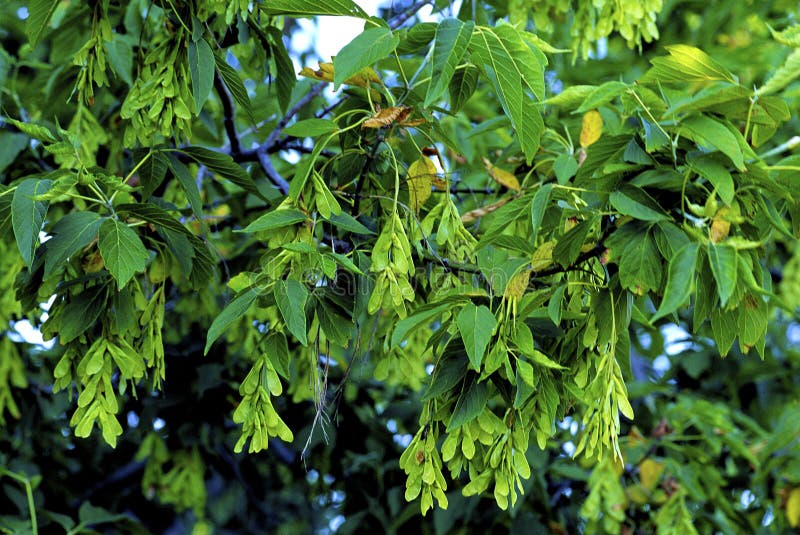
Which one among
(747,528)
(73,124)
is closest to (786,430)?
(747,528)

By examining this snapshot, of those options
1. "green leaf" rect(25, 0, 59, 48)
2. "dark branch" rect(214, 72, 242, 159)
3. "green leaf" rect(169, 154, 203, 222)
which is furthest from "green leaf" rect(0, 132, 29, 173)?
"green leaf" rect(169, 154, 203, 222)

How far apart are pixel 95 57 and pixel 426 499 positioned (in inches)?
38.5

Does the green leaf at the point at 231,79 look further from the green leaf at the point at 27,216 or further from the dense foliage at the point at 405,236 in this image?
the green leaf at the point at 27,216

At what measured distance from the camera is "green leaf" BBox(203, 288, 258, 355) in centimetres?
136

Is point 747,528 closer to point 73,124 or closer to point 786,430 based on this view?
point 786,430

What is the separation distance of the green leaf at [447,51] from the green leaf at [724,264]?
0.41m

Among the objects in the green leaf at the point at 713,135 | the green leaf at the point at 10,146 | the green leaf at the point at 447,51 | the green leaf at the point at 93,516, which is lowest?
the green leaf at the point at 93,516

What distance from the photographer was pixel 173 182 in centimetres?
249

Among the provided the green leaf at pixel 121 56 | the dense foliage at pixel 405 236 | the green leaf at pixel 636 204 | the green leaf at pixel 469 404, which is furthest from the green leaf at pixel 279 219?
the green leaf at pixel 121 56

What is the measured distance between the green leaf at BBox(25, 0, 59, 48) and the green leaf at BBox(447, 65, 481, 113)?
70 cm

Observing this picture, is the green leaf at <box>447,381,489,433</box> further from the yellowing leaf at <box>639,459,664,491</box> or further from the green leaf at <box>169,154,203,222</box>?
the yellowing leaf at <box>639,459,664,491</box>

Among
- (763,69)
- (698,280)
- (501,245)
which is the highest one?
(698,280)

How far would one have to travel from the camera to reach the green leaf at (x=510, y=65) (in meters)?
1.38

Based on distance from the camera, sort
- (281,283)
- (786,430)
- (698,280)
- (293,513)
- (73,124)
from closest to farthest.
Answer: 1. (698,280)
2. (281,283)
3. (73,124)
4. (786,430)
5. (293,513)
